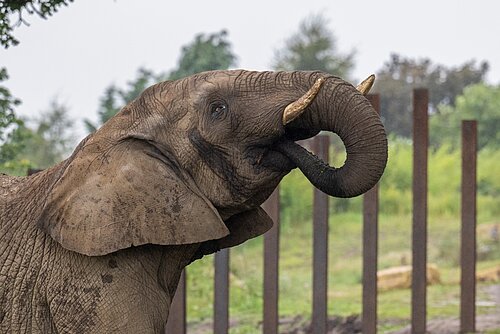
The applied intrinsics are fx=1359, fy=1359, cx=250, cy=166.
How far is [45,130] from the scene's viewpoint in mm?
37250

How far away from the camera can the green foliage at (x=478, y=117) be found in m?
43.4

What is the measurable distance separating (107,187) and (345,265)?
16.0m

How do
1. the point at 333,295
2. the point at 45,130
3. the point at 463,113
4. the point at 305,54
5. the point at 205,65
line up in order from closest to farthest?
the point at 333,295 < the point at 45,130 < the point at 205,65 < the point at 463,113 < the point at 305,54

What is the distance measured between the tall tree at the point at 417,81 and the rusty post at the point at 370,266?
161 ft

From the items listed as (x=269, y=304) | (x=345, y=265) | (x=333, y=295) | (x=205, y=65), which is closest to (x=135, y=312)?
(x=269, y=304)

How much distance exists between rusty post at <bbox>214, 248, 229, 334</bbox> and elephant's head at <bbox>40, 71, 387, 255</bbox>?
13.5 ft

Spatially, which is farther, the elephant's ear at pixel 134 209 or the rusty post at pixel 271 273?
the rusty post at pixel 271 273

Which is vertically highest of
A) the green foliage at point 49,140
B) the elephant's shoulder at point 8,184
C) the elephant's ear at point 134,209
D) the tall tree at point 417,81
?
the tall tree at point 417,81

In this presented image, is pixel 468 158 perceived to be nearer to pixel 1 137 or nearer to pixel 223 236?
pixel 1 137

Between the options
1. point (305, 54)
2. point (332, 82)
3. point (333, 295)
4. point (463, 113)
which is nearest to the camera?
point (332, 82)

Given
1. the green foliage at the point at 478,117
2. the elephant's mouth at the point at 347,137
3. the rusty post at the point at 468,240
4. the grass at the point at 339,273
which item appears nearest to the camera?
the elephant's mouth at the point at 347,137

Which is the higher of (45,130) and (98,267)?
(45,130)

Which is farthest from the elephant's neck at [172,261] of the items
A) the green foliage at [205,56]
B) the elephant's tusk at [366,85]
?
the green foliage at [205,56]

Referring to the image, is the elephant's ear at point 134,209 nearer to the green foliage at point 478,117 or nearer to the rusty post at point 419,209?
the rusty post at point 419,209
